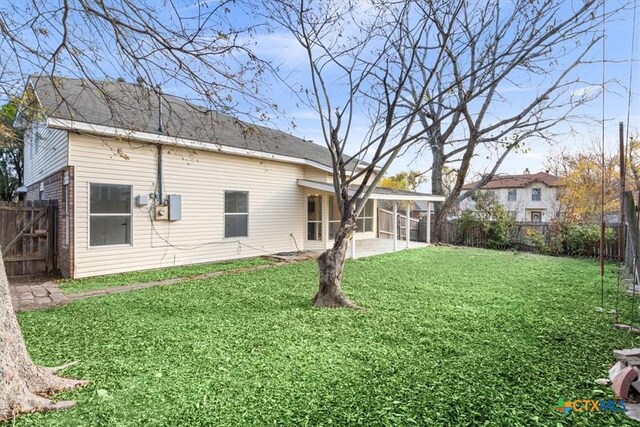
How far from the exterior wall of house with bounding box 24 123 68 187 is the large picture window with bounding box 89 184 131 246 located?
0.95 m

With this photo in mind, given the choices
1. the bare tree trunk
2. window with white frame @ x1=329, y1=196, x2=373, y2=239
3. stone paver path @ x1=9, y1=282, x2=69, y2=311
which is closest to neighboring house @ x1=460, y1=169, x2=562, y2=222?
window with white frame @ x1=329, y1=196, x2=373, y2=239

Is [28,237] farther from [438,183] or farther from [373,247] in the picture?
[438,183]

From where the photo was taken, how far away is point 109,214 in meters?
8.34

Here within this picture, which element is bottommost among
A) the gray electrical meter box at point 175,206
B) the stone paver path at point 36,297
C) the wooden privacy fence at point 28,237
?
the stone paver path at point 36,297

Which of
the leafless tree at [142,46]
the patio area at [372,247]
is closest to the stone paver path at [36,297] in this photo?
the leafless tree at [142,46]

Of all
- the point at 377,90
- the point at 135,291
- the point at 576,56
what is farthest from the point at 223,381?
the point at 576,56

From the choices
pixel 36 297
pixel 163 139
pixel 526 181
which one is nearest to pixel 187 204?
pixel 163 139

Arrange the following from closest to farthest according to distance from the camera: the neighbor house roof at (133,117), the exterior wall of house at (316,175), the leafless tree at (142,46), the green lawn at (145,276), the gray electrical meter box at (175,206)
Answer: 1. the leafless tree at (142,46)
2. the neighbor house roof at (133,117)
3. the green lawn at (145,276)
4. the gray electrical meter box at (175,206)
5. the exterior wall of house at (316,175)

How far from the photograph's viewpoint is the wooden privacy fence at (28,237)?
841 cm

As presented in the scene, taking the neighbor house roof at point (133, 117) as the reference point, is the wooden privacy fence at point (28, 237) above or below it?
below

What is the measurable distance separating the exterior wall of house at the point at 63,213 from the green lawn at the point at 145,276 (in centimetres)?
65

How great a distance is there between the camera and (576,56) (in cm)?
607

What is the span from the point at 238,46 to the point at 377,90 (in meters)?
3.85

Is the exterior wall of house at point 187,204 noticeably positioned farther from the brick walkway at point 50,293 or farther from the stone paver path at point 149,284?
the stone paver path at point 149,284
